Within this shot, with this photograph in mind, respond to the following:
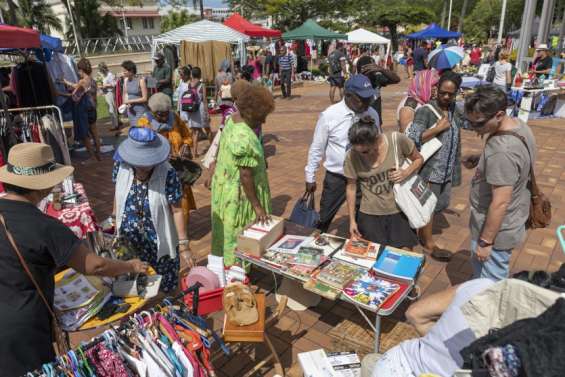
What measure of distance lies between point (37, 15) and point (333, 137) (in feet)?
123

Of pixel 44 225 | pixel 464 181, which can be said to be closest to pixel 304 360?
pixel 44 225

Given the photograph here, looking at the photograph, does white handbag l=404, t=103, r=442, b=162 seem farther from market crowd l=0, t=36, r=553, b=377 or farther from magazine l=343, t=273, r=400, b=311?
magazine l=343, t=273, r=400, b=311

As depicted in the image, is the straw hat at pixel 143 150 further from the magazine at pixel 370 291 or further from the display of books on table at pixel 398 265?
the display of books on table at pixel 398 265

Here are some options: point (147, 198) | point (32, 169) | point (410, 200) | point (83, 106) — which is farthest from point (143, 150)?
point (83, 106)

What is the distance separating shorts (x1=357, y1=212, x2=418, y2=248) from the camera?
11.1 feet

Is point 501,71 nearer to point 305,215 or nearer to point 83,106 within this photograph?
point 305,215

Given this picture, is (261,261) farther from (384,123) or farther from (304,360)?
(384,123)

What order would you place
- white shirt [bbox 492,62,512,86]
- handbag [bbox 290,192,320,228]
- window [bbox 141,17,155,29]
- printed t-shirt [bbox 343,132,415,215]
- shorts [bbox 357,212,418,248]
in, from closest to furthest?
printed t-shirt [bbox 343,132,415,215] → shorts [bbox 357,212,418,248] → handbag [bbox 290,192,320,228] → white shirt [bbox 492,62,512,86] → window [bbox 141,17,155,29]

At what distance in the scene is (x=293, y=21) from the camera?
95.6 feet

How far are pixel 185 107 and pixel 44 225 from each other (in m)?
6.19

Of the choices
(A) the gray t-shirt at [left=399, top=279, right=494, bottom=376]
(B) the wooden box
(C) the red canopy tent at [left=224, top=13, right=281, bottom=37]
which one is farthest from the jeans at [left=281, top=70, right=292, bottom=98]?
(A) the gray t-shirt at [left=399, top=279, right=494, bottom=376]

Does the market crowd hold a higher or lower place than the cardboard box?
higher

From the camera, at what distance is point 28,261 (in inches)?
74.5

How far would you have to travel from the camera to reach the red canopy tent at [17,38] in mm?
4160
